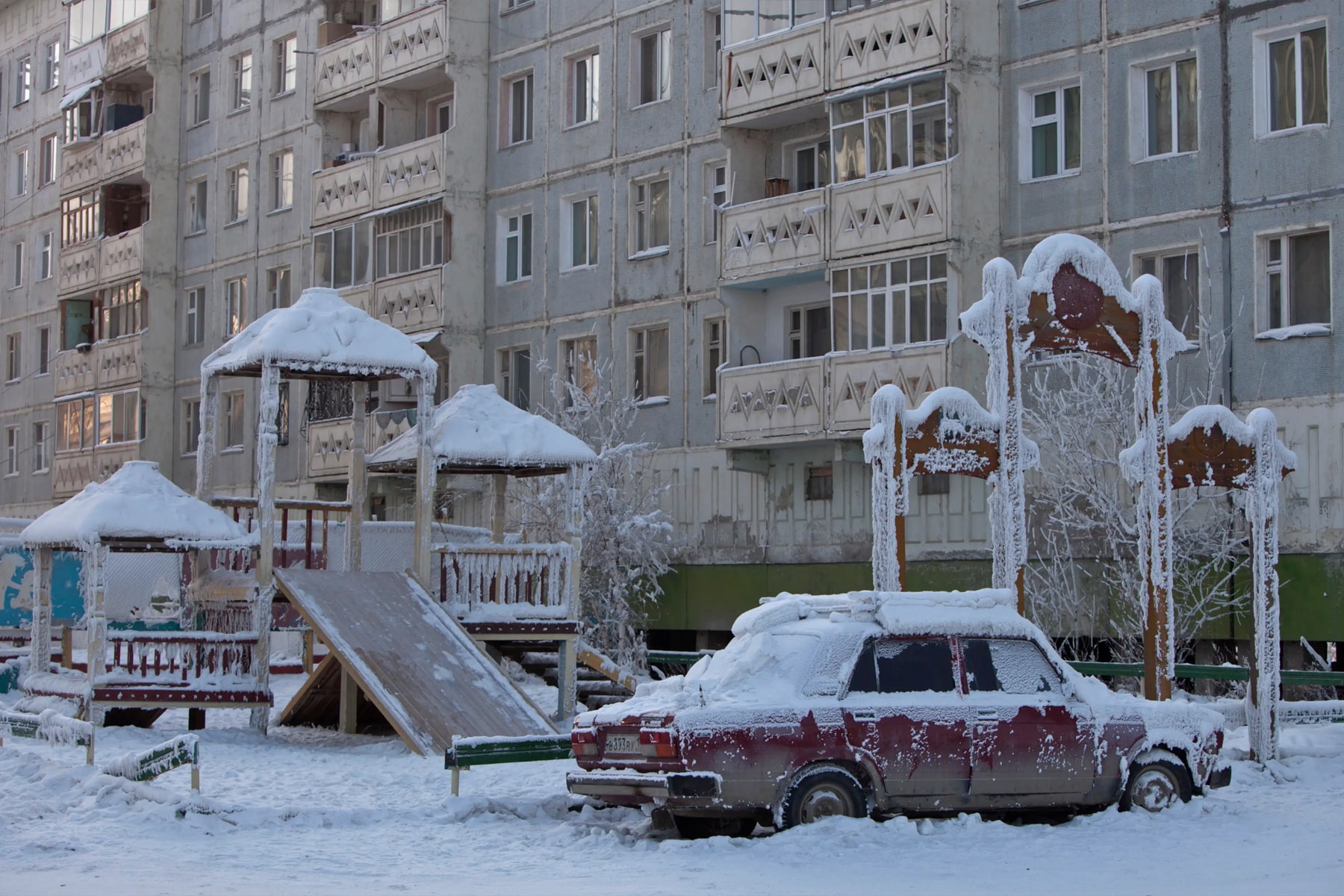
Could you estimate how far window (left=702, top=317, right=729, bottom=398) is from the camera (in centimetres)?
3491

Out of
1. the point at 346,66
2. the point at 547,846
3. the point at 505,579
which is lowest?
the point at 547,846

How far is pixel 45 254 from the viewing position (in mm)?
56562

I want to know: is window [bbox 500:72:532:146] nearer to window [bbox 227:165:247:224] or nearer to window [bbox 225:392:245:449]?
window [bbox 227:165:247:224]

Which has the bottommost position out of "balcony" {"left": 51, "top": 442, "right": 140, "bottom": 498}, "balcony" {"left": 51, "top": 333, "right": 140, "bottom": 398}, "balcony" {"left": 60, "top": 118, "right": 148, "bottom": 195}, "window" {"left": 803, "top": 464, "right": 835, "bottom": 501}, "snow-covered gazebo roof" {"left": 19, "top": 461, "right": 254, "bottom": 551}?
"snow-covered gazebo roof" {"left": 19, "top": 461, "right": 254, "bottom": 551}

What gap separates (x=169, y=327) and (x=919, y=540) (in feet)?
82.8

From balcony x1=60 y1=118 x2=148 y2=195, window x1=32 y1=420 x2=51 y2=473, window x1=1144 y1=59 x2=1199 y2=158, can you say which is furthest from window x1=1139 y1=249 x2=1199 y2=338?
window x1=32 y1=420 x2=51 y2=473

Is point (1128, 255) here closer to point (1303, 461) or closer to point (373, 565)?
point (1303, 461)

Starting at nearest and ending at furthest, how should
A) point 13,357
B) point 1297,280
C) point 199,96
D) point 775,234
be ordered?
point 1297,280 < point 775,234 < point 199,96 < point 13,357

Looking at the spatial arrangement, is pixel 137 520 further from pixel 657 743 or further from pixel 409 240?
pixel 409 240

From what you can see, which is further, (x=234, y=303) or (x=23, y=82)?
(x=23, y=82)

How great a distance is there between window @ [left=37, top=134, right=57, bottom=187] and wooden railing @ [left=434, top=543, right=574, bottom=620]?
124 ft

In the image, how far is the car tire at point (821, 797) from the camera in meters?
12.9

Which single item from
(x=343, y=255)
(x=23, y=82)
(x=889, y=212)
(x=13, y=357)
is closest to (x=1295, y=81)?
(x=889, y=212)

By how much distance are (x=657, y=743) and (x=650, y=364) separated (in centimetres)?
2408
